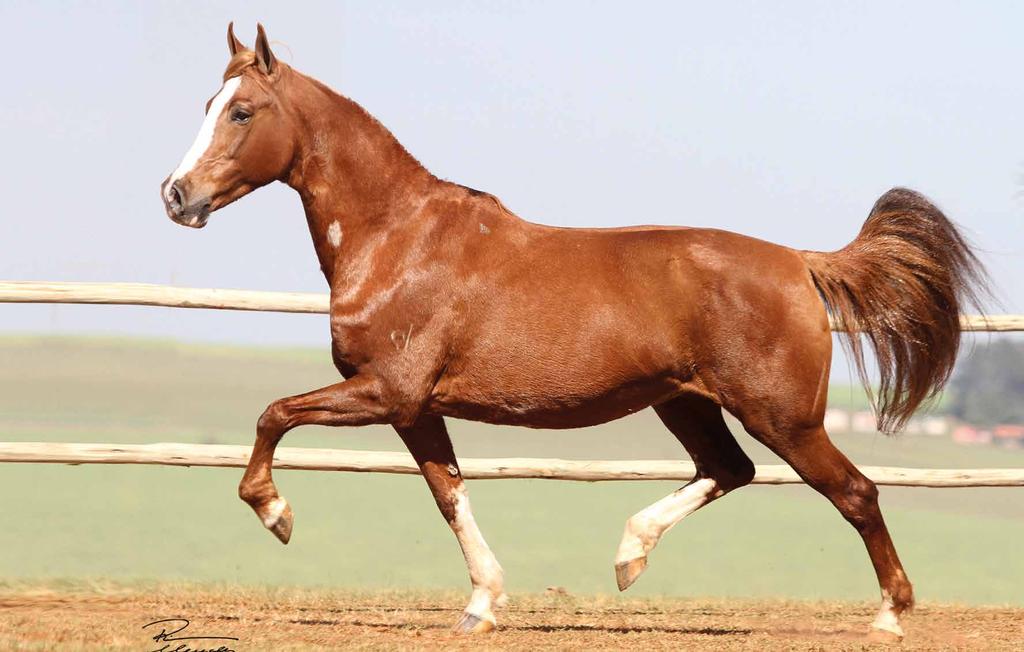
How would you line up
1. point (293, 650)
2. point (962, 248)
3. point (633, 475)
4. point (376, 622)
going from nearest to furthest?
point (293, 650)
point (962, 248)
point (376, 622)
point (633, 475)

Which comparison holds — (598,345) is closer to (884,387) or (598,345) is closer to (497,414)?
(497,414)

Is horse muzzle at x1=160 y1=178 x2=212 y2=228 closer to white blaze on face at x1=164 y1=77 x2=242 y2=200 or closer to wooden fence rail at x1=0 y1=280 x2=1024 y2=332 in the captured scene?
white blaze on face at x1=164 y1=77 x2=242 y2=200

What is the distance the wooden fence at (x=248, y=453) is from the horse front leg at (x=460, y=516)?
3.97ft

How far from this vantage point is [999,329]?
678cm

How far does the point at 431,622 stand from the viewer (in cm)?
540

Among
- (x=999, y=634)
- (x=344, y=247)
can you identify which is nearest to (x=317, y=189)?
(x=344, y=247)

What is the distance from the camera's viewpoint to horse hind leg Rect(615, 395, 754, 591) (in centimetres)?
478

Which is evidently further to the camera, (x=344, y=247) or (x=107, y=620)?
(x=107, y=620)

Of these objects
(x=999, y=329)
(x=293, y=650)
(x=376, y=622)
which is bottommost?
(x=376, y=622)

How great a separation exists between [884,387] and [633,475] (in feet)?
5.38

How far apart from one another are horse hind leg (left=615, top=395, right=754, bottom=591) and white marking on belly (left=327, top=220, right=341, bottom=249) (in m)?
1.60

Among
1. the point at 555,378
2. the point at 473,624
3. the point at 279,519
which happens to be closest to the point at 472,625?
the point at 473,624

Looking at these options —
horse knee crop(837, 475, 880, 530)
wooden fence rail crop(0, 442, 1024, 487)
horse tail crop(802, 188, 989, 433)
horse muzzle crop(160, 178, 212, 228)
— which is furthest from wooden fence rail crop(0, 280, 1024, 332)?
horse knee crop(837, 475, 880, 530)
